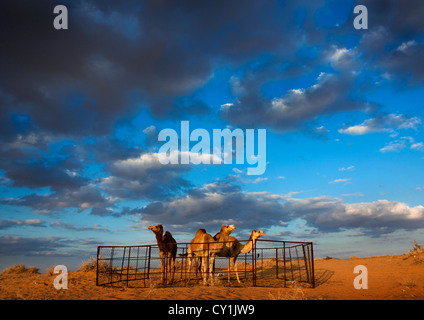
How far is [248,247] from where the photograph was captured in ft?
74.8

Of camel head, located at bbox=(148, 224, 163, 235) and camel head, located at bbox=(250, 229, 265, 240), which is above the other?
camel head, located at bbox=(148, 224, 163, 235)

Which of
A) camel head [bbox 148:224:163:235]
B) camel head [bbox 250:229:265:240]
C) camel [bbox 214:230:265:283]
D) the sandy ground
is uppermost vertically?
camel head [bbox 148:224:163:235]

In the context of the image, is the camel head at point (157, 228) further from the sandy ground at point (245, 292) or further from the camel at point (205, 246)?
the sandy ground at point (245, 292)

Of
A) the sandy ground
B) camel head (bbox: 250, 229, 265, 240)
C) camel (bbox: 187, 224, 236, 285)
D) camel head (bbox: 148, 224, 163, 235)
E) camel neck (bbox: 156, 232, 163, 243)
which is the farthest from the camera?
camel head (bbox: 250, 229, 265, 240)

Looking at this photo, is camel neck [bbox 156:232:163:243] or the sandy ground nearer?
the sandy ground

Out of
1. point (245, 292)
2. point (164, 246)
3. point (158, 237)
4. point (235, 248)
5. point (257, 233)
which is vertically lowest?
point (245, 292)

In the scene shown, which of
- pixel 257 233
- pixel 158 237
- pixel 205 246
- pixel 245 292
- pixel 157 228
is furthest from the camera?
pixel 257 233

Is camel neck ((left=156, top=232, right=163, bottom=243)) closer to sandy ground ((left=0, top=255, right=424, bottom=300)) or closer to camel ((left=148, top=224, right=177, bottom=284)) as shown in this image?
camel ((left=148, top=224, right=177, bottom=284))

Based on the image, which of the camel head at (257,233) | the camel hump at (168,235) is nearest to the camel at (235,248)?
the camel head at (257,233)

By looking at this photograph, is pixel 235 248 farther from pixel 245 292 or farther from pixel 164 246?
pixel 245 292

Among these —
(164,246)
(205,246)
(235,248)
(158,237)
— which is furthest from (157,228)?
(235,248)

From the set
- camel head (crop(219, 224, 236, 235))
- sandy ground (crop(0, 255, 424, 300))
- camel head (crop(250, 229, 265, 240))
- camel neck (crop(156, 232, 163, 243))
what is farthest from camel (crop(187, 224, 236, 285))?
camel neck (crop(156, 232, 163, 243))
